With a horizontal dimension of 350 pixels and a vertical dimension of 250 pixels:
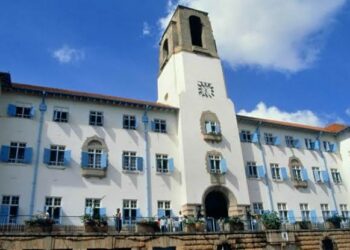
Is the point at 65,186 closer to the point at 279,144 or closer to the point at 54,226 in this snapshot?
the point at 54,226

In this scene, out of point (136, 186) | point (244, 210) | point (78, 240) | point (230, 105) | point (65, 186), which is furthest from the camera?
point (230, 105)

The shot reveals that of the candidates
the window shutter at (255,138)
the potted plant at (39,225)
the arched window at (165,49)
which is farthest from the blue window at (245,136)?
the potted plant at (39,225)

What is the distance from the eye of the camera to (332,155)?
128ft

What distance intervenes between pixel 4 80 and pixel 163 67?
57.3 ft

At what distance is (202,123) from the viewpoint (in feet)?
104

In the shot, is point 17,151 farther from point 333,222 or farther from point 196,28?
point 333,222

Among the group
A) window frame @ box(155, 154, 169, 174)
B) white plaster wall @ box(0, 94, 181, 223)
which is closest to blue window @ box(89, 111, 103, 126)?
white plaster wall @ box(0, 94, 181, 223)

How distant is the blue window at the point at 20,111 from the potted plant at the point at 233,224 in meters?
16.9

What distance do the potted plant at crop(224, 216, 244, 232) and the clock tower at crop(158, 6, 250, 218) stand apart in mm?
2935

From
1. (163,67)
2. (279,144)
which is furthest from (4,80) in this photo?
(279,144)

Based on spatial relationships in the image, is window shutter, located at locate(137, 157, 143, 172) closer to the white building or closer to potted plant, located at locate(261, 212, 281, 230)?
the white building

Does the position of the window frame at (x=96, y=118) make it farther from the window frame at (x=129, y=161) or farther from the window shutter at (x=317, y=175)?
the window shutter at (x=317, y=175)

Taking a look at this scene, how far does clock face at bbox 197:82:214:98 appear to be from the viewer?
1315 inches

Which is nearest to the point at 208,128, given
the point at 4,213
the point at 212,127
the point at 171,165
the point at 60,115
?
the point at 212,127
